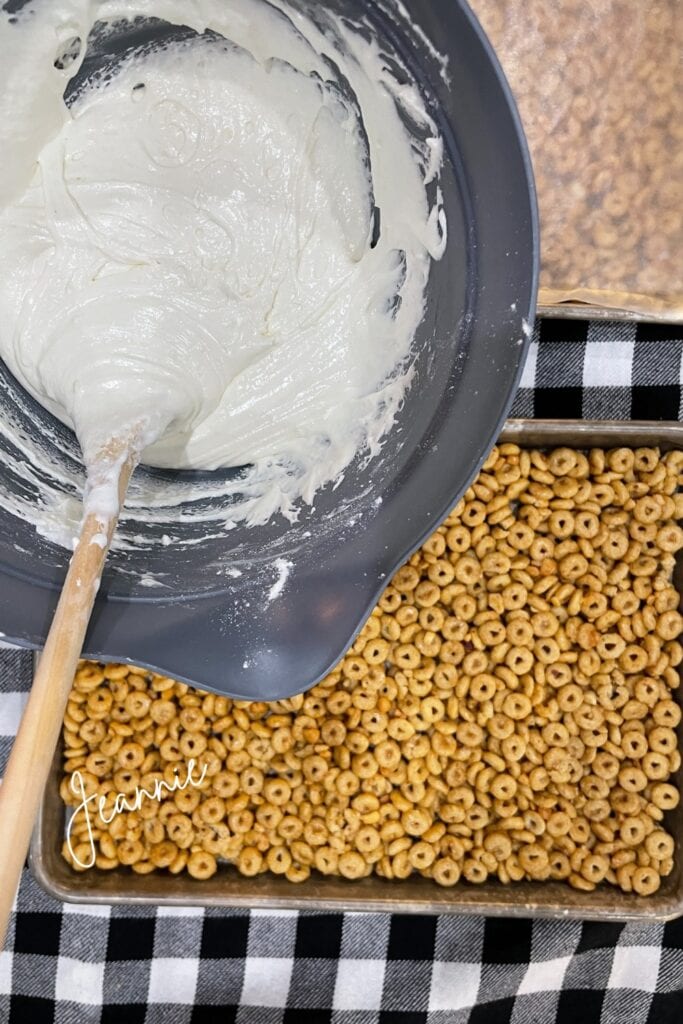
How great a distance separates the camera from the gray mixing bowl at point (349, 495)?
2.23ft

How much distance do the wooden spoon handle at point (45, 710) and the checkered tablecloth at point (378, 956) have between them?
593 millimetres

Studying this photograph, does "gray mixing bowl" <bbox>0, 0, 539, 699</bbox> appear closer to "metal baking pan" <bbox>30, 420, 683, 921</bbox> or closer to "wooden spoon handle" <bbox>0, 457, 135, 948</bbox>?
"wooden spoon handle" <bbox>0, 457, 135, 948</bbox>

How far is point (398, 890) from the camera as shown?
1219mm

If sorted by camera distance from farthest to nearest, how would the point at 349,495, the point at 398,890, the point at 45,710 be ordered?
the point at 398,890, the point at 349,495, the point at 45,710

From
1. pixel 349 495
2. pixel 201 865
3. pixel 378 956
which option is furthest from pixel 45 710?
pixel 378 956

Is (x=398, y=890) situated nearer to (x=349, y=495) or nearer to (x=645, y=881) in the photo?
(x=645, y=881)

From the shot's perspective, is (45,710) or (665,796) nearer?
(45,710)

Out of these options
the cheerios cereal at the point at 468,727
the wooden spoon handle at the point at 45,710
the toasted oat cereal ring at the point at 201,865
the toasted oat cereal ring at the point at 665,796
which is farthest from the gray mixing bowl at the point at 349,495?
the toasted oat cereal ring at the point at 665,796

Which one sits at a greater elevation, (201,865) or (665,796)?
(665,796)

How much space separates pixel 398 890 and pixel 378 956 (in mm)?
163

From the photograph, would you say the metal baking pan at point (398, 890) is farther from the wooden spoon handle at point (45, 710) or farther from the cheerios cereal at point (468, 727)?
the wooden spoon handle at point (45, 710)

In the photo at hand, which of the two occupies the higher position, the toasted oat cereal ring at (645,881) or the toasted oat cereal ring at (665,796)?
the toasted oat cereal ring at (665,796)

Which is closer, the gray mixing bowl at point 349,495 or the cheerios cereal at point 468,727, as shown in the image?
the gray mixing bowl at point 349,495

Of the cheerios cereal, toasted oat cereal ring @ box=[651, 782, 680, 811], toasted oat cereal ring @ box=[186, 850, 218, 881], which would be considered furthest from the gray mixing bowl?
toasted oat cereal ring @ box=[651, 782, 680, 811]
